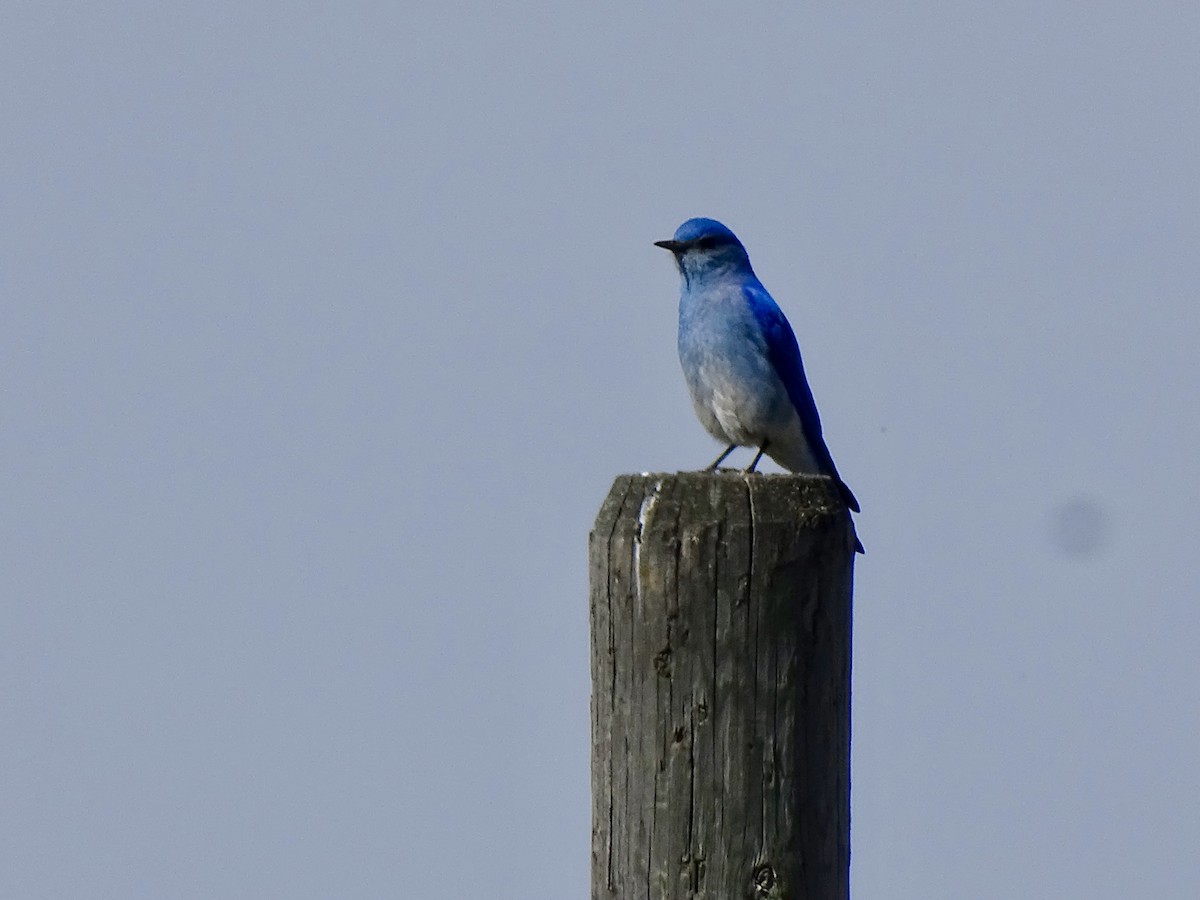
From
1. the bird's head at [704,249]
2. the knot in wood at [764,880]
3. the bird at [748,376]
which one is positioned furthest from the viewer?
the bird's head at [704,249]

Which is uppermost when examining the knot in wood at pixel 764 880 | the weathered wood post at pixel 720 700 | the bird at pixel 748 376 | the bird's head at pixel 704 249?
the bird's head at pixel 704 249

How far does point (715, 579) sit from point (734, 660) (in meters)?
0.18

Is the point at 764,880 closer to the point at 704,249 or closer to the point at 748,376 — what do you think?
the point at 748,376

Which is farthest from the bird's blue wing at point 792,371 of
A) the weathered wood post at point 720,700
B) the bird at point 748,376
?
the weathered wood post at point 720,700

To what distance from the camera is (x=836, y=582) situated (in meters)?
3.66

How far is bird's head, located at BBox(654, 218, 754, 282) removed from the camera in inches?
302

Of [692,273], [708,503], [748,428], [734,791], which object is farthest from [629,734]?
[692,273]

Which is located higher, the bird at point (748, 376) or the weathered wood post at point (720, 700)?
the bird at point (748, 376)

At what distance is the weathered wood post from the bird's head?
13.5 ft

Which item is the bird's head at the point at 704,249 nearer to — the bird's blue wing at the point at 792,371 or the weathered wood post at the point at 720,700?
the bird's blue wing at the point at 792,371

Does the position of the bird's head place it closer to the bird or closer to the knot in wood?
the bird

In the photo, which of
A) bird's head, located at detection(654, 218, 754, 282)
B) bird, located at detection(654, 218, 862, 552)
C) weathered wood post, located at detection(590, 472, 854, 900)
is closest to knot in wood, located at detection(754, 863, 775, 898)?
weathered wood post, located at detection(590, 472, 854, 900)

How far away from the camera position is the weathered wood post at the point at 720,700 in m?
3.47

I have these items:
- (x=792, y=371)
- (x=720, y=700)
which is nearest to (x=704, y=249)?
(x=792, y=371)
